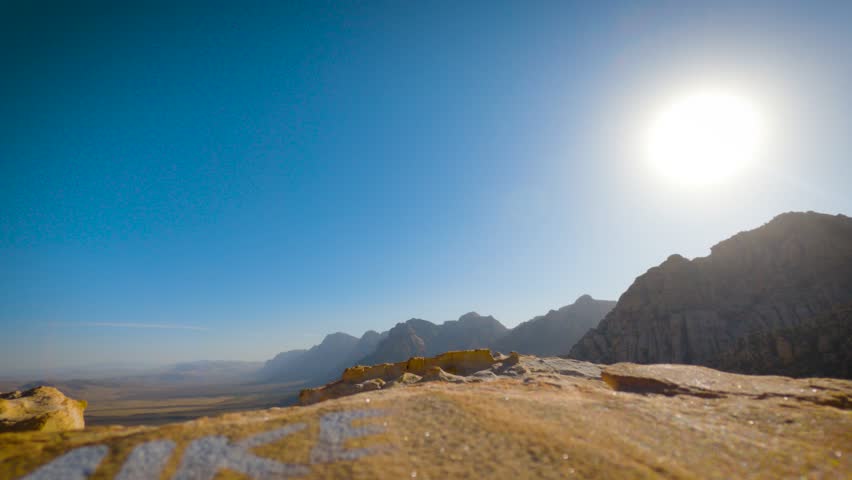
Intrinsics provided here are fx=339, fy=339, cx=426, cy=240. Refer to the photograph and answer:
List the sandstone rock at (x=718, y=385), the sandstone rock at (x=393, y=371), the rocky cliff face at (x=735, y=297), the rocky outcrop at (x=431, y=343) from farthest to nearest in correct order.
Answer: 1. the rocky outcrop at (x=431, y=343)
2. the rocky cliff face at (x=735, y=297)
3. the sandstone rock at (x=393, y=371)
4. the sandstone rock at (x=718, y=385)

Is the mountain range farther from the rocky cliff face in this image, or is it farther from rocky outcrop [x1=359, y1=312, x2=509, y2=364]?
the rocky cliff face

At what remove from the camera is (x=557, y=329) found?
477 feet

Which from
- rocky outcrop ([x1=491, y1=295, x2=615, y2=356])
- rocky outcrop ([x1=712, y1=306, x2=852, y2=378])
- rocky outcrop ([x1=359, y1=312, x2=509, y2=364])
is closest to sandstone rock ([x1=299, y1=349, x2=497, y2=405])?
rocky outcrop ([x1=712, y1=306, x2=852, y2=378])

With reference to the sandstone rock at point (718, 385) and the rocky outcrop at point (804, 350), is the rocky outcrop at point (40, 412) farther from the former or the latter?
the rocky outcrop at point (804, 350)

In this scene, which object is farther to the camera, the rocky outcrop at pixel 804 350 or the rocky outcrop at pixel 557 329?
the rocky outcrop at pixel 557 329

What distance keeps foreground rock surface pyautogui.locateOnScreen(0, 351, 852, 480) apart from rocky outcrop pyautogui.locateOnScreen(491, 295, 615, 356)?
134m

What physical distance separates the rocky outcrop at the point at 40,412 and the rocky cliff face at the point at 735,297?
7420 centimetres

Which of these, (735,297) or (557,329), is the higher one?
(735,297)

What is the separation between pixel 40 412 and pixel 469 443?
73.7ft

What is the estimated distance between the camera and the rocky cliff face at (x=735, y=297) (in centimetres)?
6197

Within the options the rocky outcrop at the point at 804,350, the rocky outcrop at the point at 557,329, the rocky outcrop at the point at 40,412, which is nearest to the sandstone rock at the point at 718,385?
the rocky outcrop at the point at 40,412

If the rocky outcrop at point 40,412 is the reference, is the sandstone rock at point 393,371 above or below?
below

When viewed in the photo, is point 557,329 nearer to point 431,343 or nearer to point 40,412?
point 431,343

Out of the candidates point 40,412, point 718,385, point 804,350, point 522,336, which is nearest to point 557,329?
point 522,336
